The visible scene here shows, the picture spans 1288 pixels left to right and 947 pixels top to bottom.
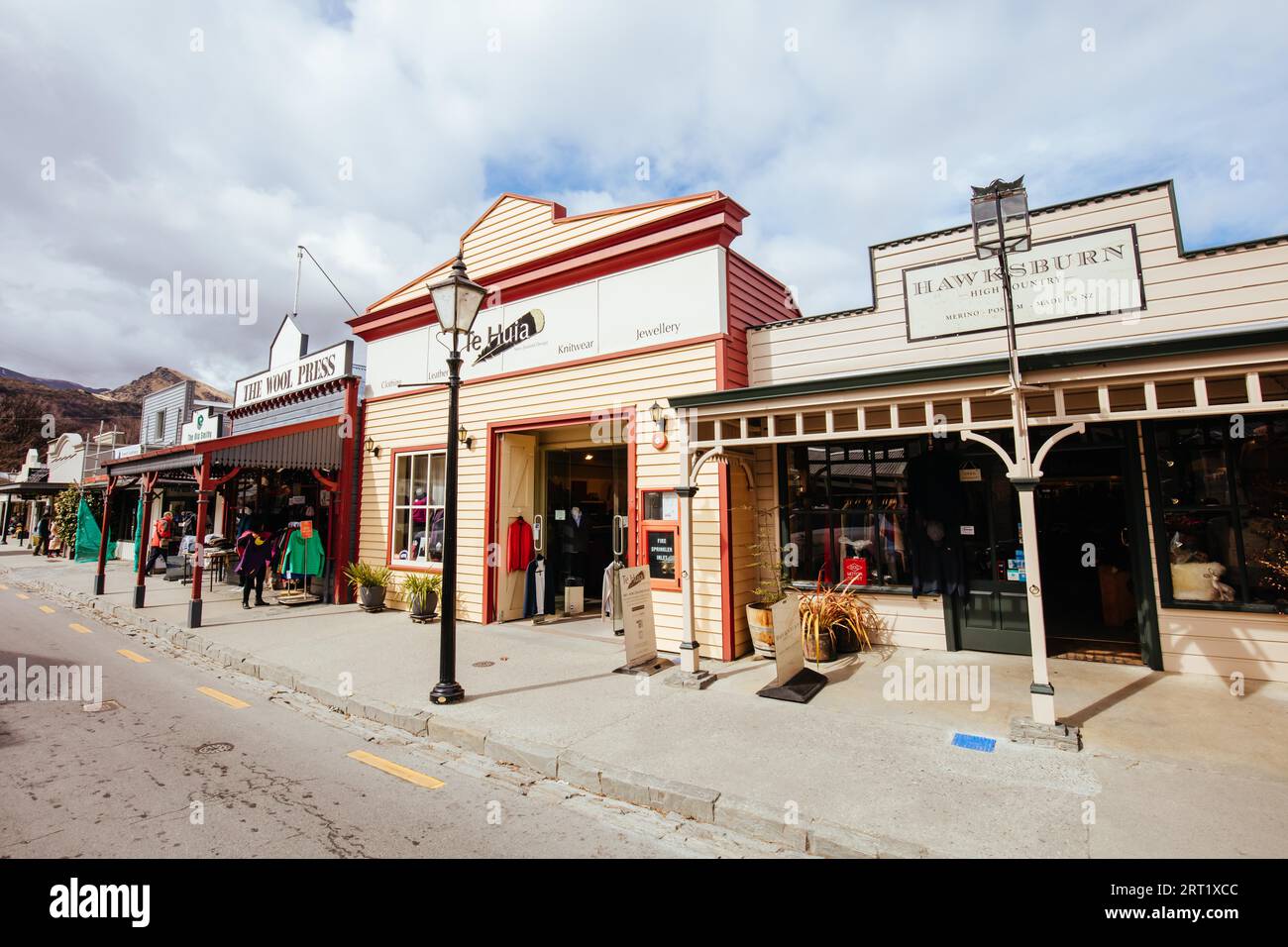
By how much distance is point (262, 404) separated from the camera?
16156 millimetres

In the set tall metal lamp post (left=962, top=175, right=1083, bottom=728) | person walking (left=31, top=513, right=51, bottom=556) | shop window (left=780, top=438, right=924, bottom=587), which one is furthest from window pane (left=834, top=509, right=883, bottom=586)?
person walking (left=31, top=513, right=51, bottom=556)

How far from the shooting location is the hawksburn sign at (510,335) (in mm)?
10023

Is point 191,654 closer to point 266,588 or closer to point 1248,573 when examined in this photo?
point 266,588

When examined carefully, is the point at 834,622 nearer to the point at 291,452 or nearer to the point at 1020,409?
the point at 1020,409

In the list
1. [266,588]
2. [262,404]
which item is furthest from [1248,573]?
[262,404]

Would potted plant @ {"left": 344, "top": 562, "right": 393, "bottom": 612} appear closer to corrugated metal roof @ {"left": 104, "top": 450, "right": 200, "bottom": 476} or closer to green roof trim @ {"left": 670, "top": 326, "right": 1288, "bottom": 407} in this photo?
corrugated metal roof @ {"left": 104, "top": 450, "right": 200, "bottom": 476}

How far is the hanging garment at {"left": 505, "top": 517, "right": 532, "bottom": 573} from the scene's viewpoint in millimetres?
10484

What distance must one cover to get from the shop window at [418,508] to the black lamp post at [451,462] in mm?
5151

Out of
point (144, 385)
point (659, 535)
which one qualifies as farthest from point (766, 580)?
point (144, 385)

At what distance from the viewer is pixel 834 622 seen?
7559 millimetres

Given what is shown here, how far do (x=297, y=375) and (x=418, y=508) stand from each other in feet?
19.6

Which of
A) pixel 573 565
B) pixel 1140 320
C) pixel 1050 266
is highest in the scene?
pixel 1050 266
